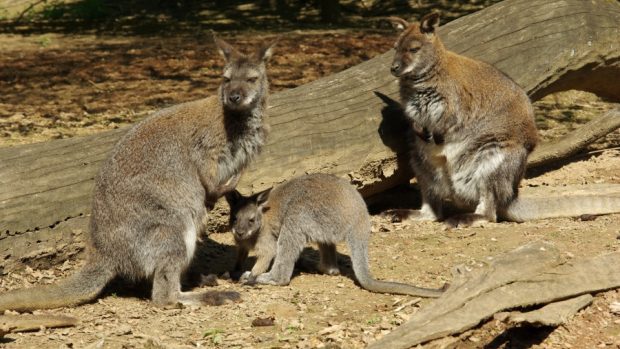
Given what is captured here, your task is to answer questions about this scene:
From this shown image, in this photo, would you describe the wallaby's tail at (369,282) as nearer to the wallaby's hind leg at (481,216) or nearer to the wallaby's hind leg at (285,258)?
the wallaby's hind leg at (285,258)

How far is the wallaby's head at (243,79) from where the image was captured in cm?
669

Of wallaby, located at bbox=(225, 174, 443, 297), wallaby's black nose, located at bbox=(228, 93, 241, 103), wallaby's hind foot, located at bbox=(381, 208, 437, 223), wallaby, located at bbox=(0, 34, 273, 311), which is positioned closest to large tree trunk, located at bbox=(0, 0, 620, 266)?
wallaby's hind foot, located at bbox=(381, 208, 437, 223)

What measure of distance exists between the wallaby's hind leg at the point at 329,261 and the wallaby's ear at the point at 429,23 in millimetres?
2514

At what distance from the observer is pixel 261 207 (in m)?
7.01

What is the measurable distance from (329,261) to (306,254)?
0.74 m

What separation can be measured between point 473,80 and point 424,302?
2.92 metres

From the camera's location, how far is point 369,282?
654cm

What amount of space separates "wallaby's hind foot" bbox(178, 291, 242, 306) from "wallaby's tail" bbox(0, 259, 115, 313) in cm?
57

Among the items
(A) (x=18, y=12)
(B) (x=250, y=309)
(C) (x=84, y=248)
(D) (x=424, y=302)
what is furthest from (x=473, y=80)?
(A) (x=18, y=12)

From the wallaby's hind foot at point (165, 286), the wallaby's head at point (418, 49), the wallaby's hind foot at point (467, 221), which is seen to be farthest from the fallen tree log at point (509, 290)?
the wallaby's head at point (418, 49)

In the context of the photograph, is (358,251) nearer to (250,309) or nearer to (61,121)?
(250,309)

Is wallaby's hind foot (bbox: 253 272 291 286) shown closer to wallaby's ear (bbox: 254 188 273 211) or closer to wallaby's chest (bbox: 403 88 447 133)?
wallaby's ear (bbox: 254 188 273 211)

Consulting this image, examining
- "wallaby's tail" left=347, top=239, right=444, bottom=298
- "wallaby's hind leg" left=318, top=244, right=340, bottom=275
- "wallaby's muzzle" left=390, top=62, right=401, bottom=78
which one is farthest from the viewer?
A: "wallaby's muzzle" left=390, top=62, right=401, bottom=78

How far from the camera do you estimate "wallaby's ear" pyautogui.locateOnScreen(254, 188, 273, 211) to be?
6.98 m
